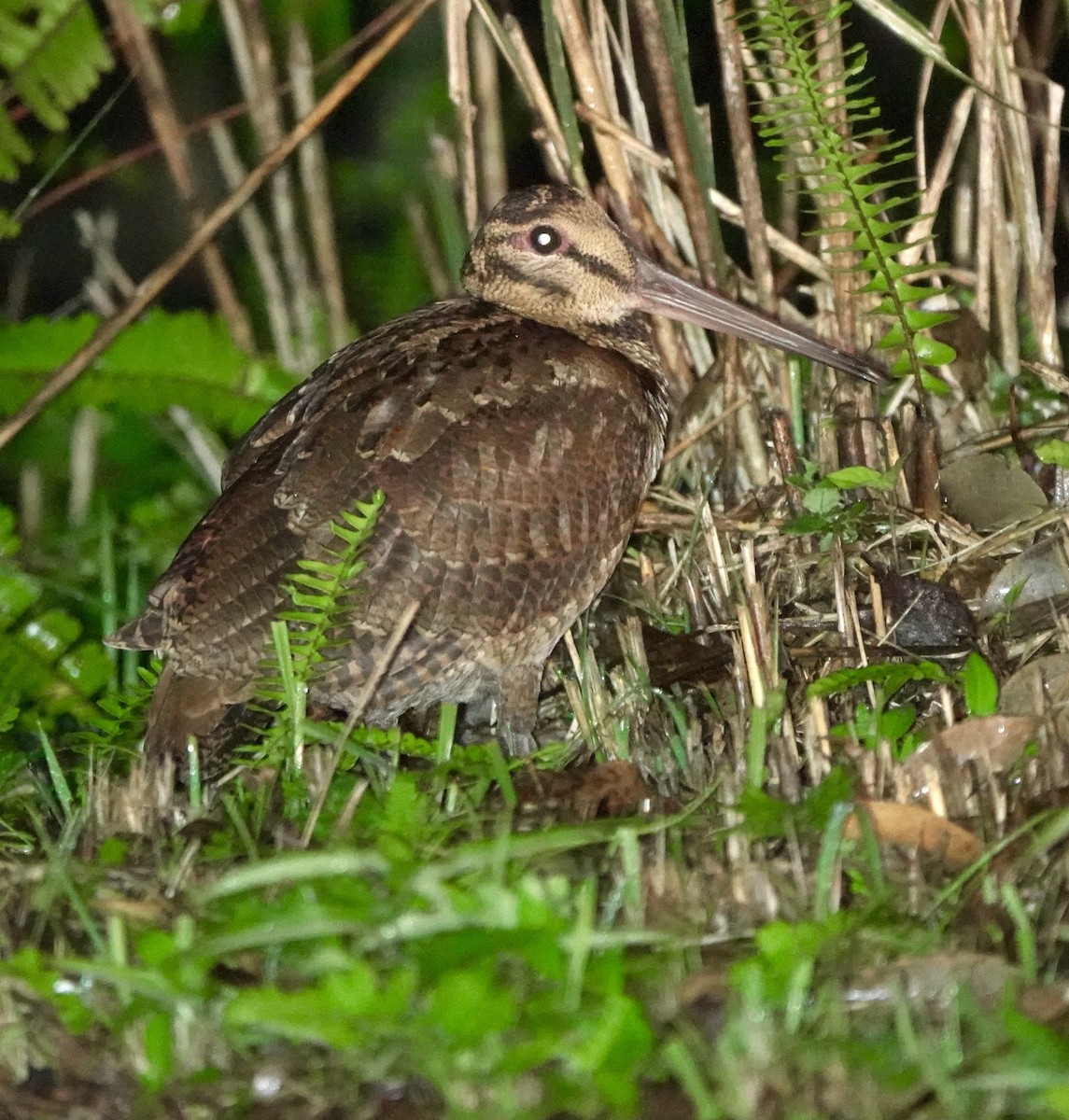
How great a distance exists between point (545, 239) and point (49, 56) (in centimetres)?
171

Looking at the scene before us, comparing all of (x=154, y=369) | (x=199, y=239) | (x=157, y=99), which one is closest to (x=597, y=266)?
(x=199, y=239)

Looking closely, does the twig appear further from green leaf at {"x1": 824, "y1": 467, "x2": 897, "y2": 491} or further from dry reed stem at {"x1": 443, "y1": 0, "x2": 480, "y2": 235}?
green leaf at {"x1": 824, "y1": 467, "x2": 897, "y2": 491}

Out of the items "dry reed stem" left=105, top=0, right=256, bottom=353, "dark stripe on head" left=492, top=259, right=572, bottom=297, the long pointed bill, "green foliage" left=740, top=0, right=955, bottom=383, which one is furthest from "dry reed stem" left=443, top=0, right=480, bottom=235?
"dry reed stem" left=105, top=0, right=256, bottom=353

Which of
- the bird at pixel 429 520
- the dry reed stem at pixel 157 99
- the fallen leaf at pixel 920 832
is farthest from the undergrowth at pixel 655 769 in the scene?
the dry reed stem at pixel 157 99

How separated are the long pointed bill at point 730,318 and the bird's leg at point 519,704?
1.10 meters

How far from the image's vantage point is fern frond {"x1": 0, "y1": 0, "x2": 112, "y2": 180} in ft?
16.5

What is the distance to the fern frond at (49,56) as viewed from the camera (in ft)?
16.5

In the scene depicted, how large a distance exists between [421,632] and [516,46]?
6.20 feet

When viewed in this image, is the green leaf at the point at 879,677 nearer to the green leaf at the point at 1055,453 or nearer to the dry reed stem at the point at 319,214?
the green leaf at the point at 1055,453

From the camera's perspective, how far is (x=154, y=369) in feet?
17.8

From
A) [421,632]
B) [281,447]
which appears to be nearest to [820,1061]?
[421,632]

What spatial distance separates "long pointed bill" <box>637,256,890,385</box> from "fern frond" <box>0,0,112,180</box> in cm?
183

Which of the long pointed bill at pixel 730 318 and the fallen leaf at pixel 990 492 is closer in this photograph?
the fallen leaf at pixel 990 492

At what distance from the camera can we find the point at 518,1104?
2422 mm
